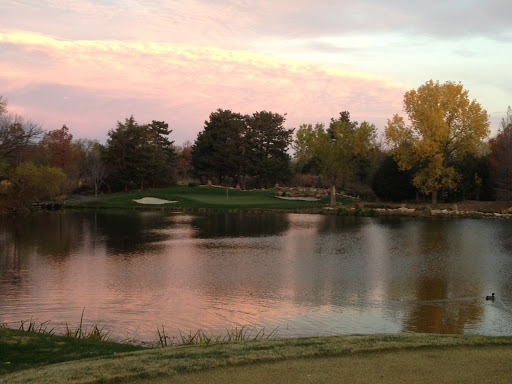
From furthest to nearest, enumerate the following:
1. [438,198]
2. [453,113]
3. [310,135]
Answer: [310,135]
[438,198]
[453,113]

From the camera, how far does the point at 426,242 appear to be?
27844 millimetres

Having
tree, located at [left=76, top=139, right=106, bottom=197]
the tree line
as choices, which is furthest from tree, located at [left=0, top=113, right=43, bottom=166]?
tree, located at [left=76, top=139, right=106, bottom=197]

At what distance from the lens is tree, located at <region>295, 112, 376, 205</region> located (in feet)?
181

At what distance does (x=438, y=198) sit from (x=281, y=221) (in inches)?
747

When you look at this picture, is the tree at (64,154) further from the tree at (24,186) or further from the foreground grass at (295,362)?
the foreground grass at (295,362)

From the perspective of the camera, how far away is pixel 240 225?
37.2m

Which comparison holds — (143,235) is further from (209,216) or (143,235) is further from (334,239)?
(209,216)

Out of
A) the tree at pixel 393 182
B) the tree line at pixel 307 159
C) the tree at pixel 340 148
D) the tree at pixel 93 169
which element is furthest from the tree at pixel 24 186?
the tree at pixel 393 182

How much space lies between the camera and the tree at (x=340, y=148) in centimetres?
5516

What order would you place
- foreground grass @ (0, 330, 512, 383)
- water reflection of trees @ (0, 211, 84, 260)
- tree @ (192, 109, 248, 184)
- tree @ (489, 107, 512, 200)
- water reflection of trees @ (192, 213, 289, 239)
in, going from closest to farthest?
foreground grass @ (0, 330, 512, 383) < water reflection of trees @ (0, 211, 84, 260) < water reflection of trees @ (192, 213, 289, 239) < tree @ (489, 107, 512, 200) < tree @ (192, 109, 248, 184)

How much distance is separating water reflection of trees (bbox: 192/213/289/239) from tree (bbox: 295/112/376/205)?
11095 millimetres

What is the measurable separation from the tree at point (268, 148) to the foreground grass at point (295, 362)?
63166mm

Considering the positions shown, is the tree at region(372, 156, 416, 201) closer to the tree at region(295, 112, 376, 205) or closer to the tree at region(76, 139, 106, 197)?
the tree at region(295, 112, 376, 205)

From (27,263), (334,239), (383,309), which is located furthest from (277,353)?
(334,239)
